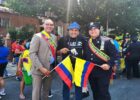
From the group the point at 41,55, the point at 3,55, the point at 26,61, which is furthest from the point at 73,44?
the point at 3,55

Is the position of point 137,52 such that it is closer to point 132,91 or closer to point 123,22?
point 132,91

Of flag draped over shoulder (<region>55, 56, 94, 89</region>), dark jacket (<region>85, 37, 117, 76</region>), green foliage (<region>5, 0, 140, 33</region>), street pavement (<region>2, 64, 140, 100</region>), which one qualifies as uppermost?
green foliage (<region>5, 0, 140, 33</region>)

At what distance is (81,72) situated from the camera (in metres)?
6.11

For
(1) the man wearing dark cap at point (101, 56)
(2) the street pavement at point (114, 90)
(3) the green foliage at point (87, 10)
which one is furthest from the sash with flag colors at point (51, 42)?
(3) the green foliage at point (87, 10)

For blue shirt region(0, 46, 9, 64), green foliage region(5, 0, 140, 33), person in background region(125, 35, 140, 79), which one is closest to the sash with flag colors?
blue shirt region(0, 46, 9, 64)

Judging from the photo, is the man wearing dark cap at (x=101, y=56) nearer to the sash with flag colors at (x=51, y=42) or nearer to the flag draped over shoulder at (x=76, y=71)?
the flag draped over shoulder at (x=76, y=71)

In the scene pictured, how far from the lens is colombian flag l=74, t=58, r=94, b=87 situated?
19.4 feet

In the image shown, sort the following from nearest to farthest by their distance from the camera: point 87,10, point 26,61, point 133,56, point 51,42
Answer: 1. point 51,42
2. point 26,61
3. point 133,56
4. point 87,10

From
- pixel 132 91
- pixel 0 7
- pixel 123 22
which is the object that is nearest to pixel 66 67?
pixel 132 91

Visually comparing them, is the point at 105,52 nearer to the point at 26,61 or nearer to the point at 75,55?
the point at 75,55

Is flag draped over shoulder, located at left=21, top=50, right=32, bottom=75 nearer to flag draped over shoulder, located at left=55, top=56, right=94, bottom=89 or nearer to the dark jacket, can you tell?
flag draped over shoulder, located at left=55, top=56, right=94, bottom=89

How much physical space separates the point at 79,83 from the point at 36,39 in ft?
3.99

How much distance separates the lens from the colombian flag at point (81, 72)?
233 inches

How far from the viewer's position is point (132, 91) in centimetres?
962
